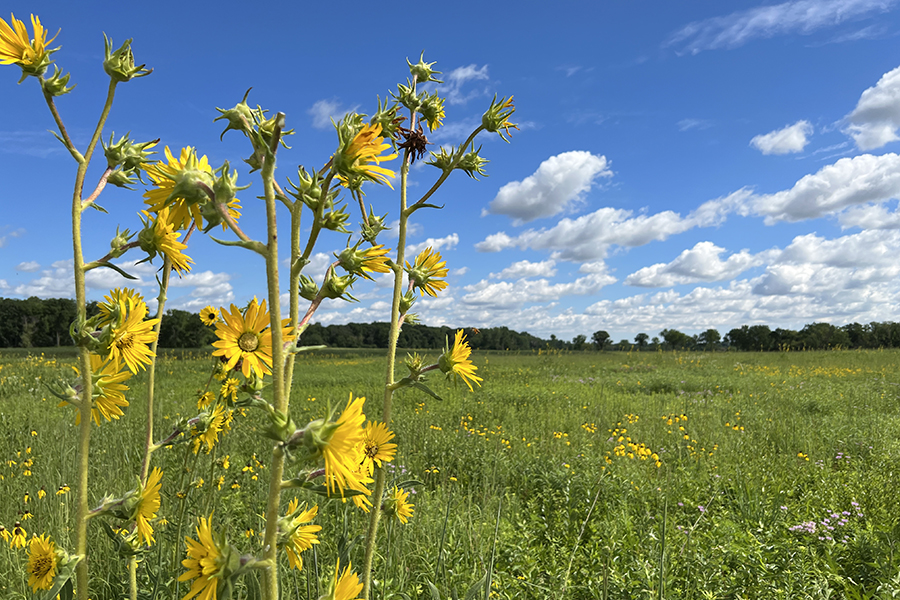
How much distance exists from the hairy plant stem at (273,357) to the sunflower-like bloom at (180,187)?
107mm

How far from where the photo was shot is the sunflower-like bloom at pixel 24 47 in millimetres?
1180

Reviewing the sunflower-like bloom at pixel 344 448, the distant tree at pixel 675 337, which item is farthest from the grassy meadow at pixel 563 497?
the distant tree at pixel 675 337

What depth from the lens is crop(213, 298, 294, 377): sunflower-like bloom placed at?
0.89 metres

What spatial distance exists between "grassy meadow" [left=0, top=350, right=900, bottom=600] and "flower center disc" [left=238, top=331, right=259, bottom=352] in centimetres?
20

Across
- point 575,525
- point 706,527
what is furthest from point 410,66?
point 706,527

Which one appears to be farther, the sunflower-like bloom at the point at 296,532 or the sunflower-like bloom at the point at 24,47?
the sunflower-like bloom at the point at 24,47

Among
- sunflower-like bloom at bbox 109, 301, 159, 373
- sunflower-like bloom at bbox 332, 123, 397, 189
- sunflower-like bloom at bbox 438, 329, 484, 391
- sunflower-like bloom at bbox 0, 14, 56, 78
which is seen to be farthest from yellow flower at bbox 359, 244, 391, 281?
sunflower-like bloom at bbox 0, 14, 56, 78

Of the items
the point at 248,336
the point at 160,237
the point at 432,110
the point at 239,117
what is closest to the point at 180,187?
the point at 239,117

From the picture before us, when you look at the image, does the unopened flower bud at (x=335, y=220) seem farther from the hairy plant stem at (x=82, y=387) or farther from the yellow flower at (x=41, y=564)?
the yellow flower at (x=41, y=564)

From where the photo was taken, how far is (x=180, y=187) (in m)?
0.77

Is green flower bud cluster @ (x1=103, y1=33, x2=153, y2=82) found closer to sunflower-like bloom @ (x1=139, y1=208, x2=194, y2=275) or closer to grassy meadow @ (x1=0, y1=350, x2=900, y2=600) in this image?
sunflower-like bloom @ (x1=139, y1=208, x2=194, y2=275)

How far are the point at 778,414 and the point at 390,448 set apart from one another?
7907mm

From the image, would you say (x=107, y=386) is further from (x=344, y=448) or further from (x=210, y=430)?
(x=344, y=448)

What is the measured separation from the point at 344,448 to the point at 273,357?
0.60 feet
